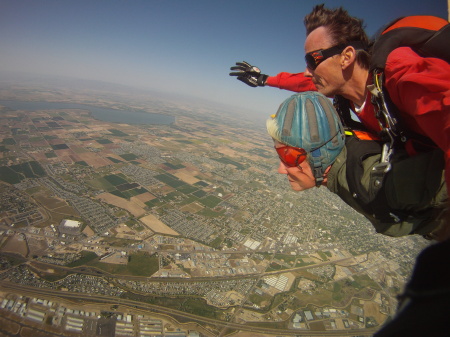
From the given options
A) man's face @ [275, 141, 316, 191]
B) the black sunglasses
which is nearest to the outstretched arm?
the black sunglasses

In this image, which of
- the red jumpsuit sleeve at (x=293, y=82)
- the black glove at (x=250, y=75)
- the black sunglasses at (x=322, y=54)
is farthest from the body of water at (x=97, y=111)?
the black sunglasses at (x=322, y=54)

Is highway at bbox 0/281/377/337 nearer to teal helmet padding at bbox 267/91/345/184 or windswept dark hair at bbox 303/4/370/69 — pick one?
teal helmet padding at bbox 267/91/345/184

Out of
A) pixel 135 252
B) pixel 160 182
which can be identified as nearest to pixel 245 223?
pixel 135 252

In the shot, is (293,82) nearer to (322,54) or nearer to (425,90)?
(322,54)

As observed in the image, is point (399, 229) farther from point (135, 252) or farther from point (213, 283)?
point (135, 252)

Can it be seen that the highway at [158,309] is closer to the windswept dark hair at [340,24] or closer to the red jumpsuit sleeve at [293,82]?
the red jumpsuit sleeve at [293,82]

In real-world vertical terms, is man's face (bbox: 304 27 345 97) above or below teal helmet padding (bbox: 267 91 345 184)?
above

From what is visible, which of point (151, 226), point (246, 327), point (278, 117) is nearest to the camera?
point (278, 117)
